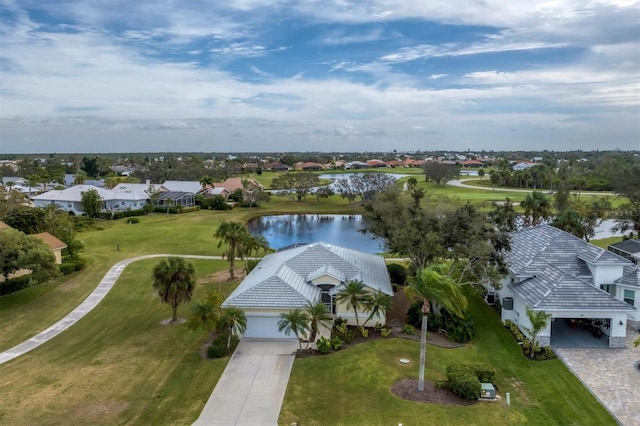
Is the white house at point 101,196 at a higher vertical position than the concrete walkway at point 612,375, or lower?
higher

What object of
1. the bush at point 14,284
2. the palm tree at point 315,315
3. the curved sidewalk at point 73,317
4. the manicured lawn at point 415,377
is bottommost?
the curved sidewalk at point 73,317

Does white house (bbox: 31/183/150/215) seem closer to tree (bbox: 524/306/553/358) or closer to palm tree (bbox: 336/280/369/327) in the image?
Result: palm tree (bbox: 336/280/369/327)

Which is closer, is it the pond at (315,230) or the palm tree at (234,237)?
the palm tree at (234,237)

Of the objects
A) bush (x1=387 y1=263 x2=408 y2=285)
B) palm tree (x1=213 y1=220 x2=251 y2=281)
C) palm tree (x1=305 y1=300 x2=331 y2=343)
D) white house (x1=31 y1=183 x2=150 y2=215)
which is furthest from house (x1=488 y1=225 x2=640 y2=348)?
white house (x1=31 y1=183 x2=150 y2=215)

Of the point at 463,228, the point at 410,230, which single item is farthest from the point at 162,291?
the point at 463,228

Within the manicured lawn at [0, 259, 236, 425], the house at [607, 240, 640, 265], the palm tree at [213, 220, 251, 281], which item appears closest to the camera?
the manicured lawn at [0, 259, 236, 425]

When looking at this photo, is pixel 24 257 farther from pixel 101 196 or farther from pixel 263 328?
pixel 101 196

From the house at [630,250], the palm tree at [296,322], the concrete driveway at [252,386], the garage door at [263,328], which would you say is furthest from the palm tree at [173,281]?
the house at [630,250]

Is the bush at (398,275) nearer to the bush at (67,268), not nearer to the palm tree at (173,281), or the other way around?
the palm tree at (173,281)
